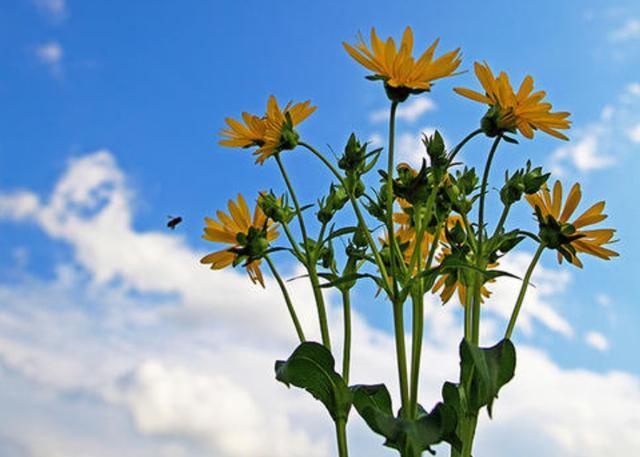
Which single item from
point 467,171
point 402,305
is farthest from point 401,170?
point 402,305

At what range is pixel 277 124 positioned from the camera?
6.77ft

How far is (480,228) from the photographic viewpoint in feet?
6.56

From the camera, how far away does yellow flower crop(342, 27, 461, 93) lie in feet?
6.01

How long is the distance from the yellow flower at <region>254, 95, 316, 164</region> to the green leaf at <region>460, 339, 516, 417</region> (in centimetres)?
67

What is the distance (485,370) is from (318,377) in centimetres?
43

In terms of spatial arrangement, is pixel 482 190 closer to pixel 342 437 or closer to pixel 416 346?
pixel 416 346

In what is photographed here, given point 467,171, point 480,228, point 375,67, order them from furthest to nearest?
point 467,171
point 480,228
point 375,67

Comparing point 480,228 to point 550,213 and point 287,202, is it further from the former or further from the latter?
point 287,202

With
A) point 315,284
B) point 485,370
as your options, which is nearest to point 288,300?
point 315,284

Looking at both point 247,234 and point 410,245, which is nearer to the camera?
point 247,234

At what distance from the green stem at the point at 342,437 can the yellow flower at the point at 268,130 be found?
69 cm

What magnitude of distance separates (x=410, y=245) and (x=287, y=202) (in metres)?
0.39

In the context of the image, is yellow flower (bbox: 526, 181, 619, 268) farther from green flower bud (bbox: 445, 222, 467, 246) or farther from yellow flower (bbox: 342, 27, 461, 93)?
yellow flower (bbox: 342, 27, 461, 93)

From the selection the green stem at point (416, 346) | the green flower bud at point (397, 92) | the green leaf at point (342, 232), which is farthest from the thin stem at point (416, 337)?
the green flower bud at point (397, 92)
